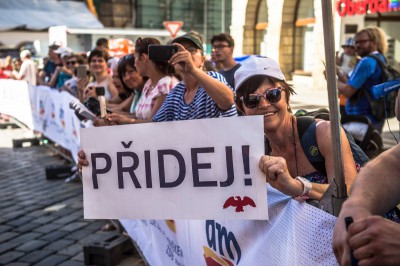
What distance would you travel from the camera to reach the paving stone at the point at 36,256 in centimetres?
486

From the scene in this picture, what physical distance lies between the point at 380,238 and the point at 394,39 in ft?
77.0

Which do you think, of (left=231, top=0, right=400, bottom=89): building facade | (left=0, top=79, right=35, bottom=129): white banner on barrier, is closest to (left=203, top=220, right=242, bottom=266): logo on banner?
(left=0, top=79, right=35, bottom=129): white banner on barrier

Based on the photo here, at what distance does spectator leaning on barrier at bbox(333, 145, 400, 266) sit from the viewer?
1.45 metres

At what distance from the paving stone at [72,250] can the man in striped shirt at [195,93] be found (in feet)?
6.48

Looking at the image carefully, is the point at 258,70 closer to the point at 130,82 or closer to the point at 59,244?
the point at 130,82

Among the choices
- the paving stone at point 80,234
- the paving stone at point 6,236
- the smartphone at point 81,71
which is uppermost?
the smartphone at point 81,71

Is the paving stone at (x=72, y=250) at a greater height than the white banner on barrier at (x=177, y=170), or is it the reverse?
the white banner on barrier at (x=177, y=170)

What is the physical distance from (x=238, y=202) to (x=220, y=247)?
0.60 meters

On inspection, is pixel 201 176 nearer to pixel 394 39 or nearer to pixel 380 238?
pixel 380 238

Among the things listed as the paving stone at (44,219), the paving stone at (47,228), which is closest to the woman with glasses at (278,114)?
the paving stone at (47,228)

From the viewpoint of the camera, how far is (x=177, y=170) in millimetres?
2461

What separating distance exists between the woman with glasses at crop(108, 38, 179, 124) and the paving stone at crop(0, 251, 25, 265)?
179 cm

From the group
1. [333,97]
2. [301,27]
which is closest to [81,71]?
[333,97]

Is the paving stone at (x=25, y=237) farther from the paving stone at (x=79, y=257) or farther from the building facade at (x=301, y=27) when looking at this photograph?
the building facade at (x=301, y=27)
